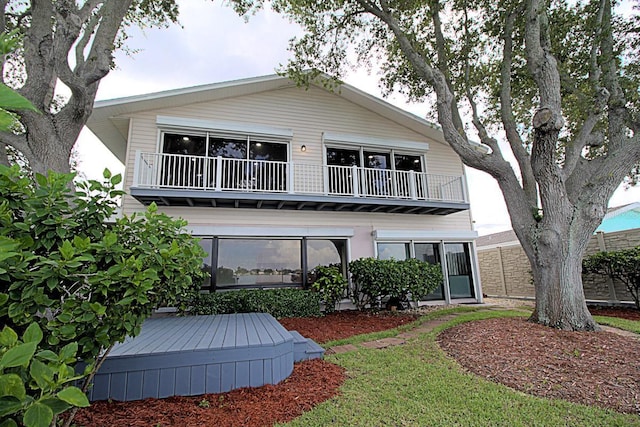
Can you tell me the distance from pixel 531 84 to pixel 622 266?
523cm

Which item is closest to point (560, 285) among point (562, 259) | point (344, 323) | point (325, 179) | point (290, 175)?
point (562, 259)

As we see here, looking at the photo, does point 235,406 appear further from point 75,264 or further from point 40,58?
point 40,58

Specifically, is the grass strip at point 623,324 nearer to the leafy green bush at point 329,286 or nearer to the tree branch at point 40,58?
the leafy green bush at point 329,286

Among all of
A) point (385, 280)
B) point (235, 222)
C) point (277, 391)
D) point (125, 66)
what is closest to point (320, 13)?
point (125, 66)

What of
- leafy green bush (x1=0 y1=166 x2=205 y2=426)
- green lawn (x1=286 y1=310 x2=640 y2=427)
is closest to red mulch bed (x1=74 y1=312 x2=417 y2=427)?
green lawn (x1=286 y1=310 x2=640 y2=427)

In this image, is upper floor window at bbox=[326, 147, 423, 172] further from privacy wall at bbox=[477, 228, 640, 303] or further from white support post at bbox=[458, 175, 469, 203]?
privacy wall at bbox=[477, 228, 640, 303]

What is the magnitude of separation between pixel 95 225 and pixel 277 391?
93.5 inches

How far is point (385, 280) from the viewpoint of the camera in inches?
301

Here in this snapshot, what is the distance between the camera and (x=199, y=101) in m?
8.64

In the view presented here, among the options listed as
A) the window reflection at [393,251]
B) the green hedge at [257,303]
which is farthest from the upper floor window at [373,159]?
the green hedge at [257,303]

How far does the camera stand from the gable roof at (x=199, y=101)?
7.85 meters

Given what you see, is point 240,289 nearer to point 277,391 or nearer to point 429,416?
point 277,391

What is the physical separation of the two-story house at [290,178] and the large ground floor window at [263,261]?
27 millimetres

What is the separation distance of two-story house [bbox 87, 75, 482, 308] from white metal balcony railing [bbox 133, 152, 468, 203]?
4 centimetres
